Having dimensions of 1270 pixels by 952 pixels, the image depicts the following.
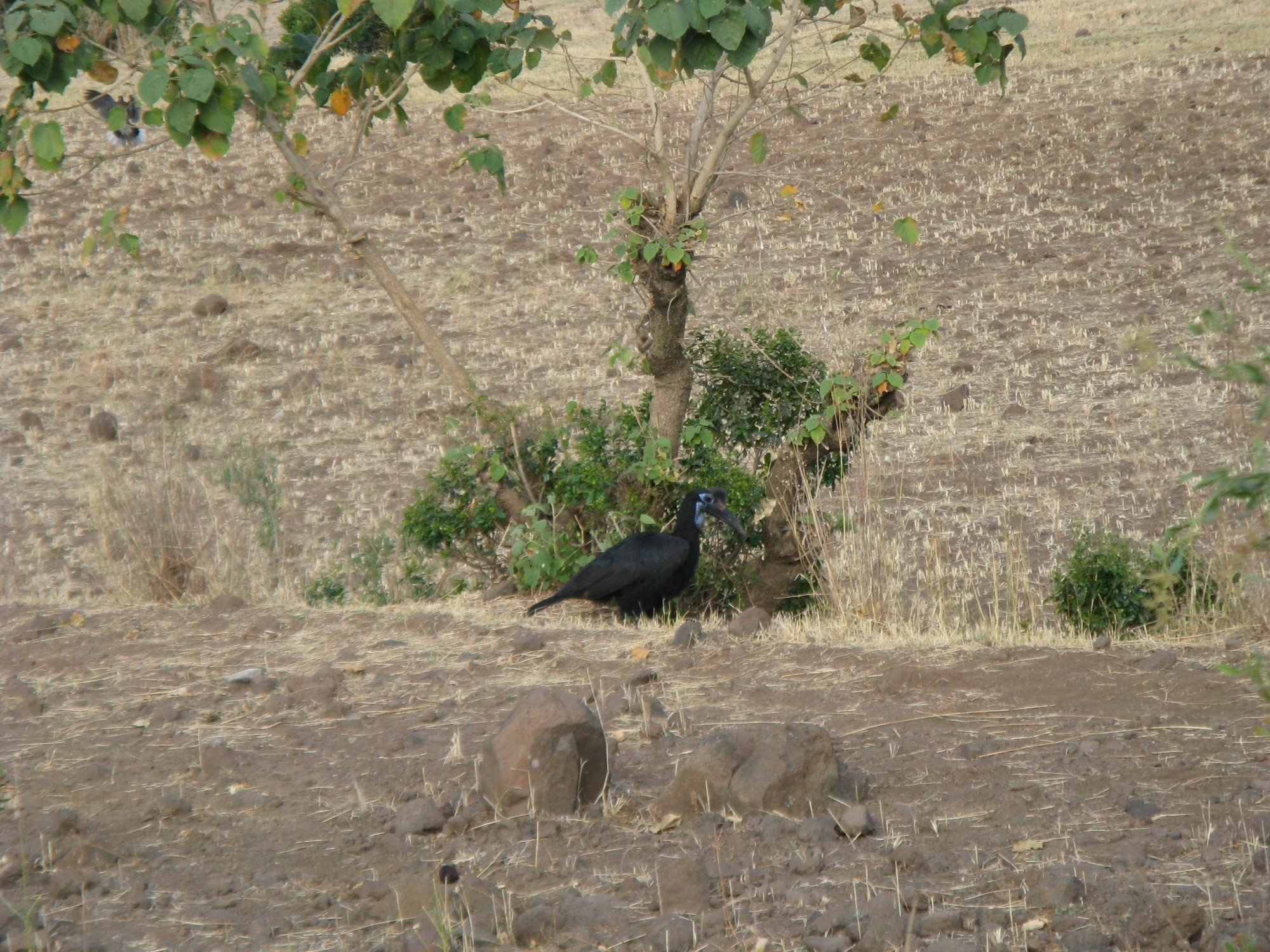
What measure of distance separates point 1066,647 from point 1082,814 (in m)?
2.04

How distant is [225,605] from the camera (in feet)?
23.0

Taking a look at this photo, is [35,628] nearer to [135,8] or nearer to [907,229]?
[135,8]

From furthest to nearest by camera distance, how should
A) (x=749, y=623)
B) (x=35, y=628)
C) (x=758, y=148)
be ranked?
(x=758, y=148), (x=35, y=628), (x=749, y=623)

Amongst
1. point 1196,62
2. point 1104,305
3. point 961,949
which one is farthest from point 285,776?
point 1196,62

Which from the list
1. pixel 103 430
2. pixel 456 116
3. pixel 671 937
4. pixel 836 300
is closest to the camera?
pixel 671 937

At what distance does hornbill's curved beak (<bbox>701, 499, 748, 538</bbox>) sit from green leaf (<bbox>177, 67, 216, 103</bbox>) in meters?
3.79

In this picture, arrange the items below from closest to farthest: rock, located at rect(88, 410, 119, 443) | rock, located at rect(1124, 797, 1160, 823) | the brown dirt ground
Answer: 1. the brown dirt ground
2. rock, located at rect(1124, 797, 1160, 823)
3. rock, located at rect(88, 410, 119, 443)

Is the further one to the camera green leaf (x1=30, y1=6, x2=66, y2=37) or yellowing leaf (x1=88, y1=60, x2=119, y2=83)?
yellowing leaf (x1=88, y1=60, x2=119, y2=83)

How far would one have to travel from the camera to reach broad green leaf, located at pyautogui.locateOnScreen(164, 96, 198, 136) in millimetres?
4762

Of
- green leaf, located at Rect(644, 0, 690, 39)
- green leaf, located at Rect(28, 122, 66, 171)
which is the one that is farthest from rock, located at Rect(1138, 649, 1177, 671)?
green leaf, located at Rect(28, 122, 66, 171)

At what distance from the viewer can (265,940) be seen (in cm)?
322

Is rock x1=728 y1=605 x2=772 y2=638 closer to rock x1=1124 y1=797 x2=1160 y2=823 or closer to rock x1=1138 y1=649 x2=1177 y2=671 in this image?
rock x1=1138 y1=649 x2=1177 y2=671

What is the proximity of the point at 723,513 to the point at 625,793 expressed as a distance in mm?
3505

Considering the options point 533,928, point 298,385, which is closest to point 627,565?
point 533,928
